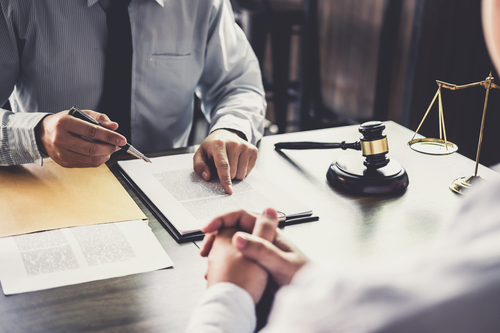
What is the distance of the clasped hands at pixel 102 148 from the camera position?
1.02 m

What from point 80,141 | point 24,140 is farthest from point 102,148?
point 24,140

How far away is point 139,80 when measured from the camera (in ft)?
5.00

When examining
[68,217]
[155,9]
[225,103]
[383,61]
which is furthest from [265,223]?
[383,61]

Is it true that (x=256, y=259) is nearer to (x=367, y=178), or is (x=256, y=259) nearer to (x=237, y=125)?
(x=367, y=178)

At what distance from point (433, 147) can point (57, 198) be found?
35.9 inches

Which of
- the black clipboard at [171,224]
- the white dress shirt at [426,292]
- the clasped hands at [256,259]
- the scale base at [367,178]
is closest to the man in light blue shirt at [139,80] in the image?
the black clipboard at [171,224]

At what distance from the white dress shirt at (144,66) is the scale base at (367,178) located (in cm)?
35

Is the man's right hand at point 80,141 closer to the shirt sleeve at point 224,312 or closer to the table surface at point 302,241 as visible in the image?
the table surface at point 302,241

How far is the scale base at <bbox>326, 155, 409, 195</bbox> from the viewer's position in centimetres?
107

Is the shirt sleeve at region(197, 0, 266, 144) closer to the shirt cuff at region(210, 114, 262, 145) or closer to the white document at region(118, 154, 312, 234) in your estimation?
the shirt cuff at region(210, 114, 262, 145)

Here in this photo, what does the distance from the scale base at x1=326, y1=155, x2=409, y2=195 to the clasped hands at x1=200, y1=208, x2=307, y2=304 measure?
38cm

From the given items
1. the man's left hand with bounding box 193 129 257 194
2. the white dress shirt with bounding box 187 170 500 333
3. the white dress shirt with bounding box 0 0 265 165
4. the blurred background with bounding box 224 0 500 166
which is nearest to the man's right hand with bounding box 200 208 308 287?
the white dress shirt with bounding box 187 170 500 333

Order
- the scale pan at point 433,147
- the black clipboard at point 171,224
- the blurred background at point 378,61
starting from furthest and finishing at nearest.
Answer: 1. the blurred background at point 378,61
2. the scale pan at point 433,147
3. the black clipboard at point 171,224

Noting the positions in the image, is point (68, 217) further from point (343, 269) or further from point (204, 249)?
point (343, 269)
